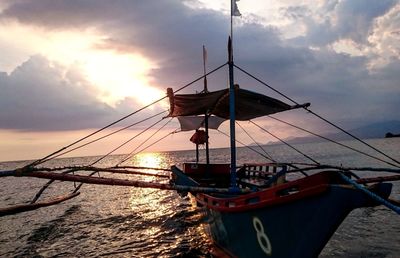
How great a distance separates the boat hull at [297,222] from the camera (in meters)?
6.43

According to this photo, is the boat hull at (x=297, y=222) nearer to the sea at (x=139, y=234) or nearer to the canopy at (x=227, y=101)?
the sea at (x=139, y=234)

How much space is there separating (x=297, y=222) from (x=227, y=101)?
8887 millimetres

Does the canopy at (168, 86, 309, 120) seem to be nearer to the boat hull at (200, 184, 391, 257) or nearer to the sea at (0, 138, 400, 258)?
the sea at (0, 138, 400, 258)

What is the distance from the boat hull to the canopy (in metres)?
5.93

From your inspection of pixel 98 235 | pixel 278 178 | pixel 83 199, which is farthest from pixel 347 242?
pixel 83 199

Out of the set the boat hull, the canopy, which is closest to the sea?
the boat hull

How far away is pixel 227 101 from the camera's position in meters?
15.3

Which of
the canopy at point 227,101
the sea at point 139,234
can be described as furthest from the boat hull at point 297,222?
the canopy at point 227,101

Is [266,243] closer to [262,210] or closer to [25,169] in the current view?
[262,210]

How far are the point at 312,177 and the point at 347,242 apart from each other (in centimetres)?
1000

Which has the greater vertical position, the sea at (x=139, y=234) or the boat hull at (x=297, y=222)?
the boat hull at (x=297, y=222)

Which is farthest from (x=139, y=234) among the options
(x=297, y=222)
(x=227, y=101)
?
(x=297, y=222)

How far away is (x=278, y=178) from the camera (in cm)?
1324

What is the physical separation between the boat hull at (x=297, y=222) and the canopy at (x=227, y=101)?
5932 mm
